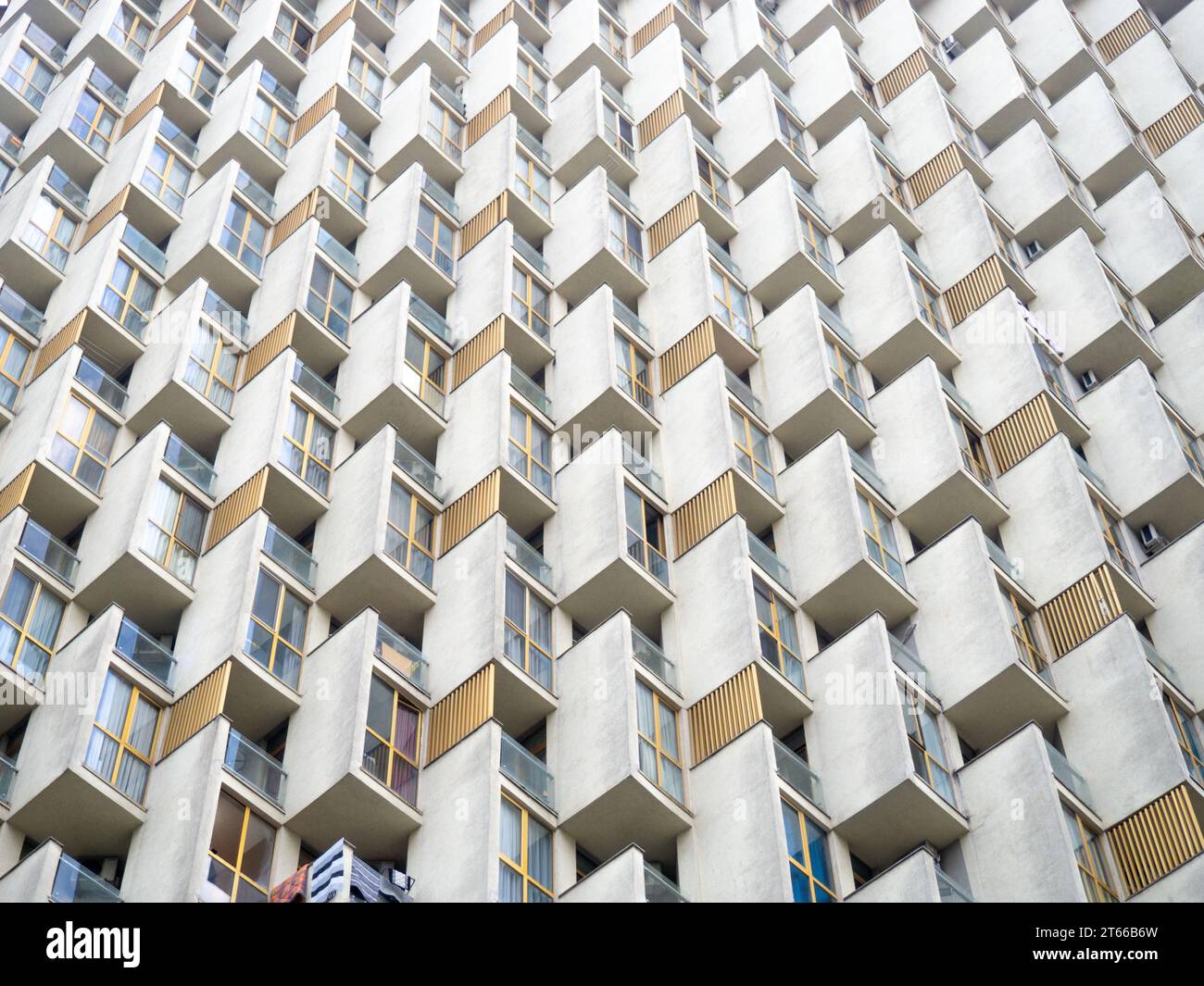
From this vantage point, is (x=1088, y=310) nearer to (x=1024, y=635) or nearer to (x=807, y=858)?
(x=1024, y=635)

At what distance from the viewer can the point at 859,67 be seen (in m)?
54.8

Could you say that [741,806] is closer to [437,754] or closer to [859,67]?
[437,754]

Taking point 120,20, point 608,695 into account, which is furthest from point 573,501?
point 120,20

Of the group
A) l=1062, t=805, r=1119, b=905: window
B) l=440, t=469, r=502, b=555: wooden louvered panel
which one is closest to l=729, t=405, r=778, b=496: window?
l=440, t=469, r=502, b=555: wooden louvered panel

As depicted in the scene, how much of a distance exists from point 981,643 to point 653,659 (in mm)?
7326

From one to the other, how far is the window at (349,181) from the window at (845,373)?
1450 centimetres

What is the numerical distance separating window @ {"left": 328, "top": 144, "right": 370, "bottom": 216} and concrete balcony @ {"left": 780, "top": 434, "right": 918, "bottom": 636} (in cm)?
1613

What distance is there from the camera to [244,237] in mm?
41875

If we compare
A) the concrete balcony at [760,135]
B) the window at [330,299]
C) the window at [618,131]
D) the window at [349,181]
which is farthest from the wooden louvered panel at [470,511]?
the concrete balcony at [760,135]

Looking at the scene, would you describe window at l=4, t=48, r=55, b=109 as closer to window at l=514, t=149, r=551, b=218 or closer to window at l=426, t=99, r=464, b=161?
window at l=426, t=99, r=464, b=161

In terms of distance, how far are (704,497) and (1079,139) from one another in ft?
79.4

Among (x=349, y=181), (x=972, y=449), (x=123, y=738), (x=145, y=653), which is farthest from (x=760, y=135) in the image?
(x=123, y=738)

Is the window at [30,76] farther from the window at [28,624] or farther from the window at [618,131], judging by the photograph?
the window at [28,624]

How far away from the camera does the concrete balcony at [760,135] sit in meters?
49.2
